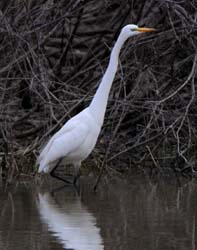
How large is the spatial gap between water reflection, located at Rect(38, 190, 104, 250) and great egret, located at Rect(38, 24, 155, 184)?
477mm

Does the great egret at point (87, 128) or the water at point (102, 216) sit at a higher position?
the great egret at point (87, 128)

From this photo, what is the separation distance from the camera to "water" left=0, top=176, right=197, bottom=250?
5730mm

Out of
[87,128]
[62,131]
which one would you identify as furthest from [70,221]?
[62,131]

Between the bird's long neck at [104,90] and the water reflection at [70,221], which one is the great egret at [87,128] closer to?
the bird's long neck at [104,90]

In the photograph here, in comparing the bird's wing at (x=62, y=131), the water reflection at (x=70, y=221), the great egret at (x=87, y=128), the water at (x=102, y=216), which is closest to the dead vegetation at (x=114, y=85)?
the bird's wing at (x=62, y=131)

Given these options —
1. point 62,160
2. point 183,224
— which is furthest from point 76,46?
point 183,224

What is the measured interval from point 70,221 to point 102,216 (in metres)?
0.32

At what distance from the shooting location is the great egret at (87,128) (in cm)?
859

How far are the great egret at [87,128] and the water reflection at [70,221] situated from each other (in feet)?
1.57

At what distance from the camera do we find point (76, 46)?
464 inches

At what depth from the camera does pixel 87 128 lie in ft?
28.2

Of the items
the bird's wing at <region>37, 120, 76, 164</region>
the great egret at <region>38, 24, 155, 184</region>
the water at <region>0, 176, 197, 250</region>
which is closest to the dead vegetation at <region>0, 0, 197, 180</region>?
the bird's wing at <region>37, 120, 76, 164</region>

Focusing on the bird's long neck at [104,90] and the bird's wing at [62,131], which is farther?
the bird's wing at [62,131]

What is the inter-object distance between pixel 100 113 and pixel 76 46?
132 inches
